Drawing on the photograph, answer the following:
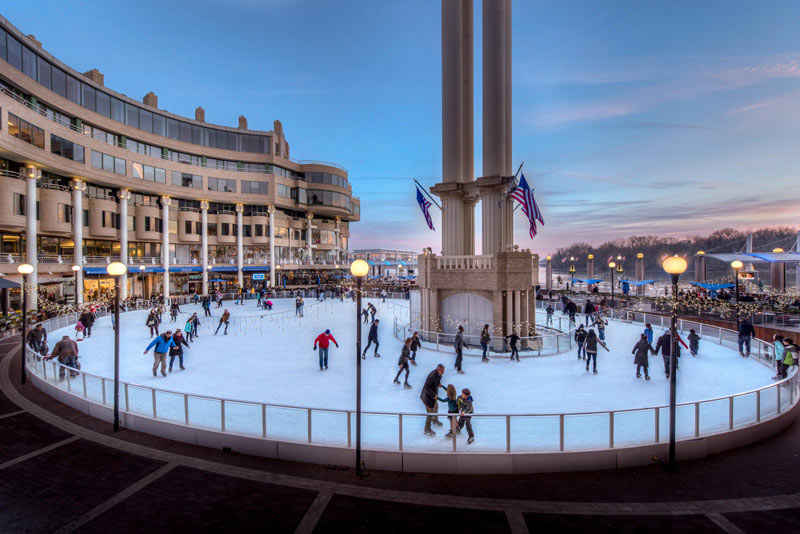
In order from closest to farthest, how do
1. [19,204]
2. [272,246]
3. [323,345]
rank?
[323,345], [19,204], [272,246]

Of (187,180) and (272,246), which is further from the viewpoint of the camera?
(272,246)

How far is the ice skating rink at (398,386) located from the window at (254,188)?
124ft

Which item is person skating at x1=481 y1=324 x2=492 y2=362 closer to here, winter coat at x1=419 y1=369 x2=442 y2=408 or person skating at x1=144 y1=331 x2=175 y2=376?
winter coat at x1=419 y1=369 x2=442 y2=408

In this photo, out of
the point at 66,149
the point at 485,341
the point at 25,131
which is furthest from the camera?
the point at 66,149

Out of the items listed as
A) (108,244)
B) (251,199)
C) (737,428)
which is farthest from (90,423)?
(251,199)

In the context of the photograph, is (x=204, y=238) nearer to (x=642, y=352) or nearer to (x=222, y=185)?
(x=222, y=185)

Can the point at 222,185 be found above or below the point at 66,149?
above

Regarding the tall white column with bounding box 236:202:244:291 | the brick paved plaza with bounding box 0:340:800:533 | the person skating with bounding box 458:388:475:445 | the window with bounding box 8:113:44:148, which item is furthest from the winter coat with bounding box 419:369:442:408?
the tall white column with bounding box 236:202:244:291

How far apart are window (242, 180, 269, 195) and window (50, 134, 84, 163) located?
808 inches

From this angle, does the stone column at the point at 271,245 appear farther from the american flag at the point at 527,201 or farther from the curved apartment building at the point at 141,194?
the american flag at the point at 527,201

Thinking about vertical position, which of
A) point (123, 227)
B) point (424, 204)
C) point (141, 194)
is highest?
point (141, 194)

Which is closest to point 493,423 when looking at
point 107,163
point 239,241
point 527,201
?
point 527,201

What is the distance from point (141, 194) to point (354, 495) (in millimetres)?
54205

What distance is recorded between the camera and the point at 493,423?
718 cm
